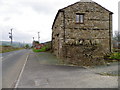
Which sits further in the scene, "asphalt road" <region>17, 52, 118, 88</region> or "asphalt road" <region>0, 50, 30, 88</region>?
"asphalt road" <region>0, 50, 30, 88</region>

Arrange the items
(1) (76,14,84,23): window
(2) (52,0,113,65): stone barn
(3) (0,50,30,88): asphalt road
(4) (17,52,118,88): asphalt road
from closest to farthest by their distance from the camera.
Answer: (4) (17,52,118,88): asphalt road, (3) (0,50,30,88): asphalt road, (2) (52,0,113,65): stone barn, (1) (76,14,84,23): window

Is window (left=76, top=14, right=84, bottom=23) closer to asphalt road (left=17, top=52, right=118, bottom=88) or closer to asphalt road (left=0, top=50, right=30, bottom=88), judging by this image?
asphalt road (left=17, top=52, right=118, bottom=88)

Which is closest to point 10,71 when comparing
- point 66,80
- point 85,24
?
point 66,80

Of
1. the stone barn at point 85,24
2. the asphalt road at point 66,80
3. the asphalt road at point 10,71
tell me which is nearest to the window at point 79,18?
the stone barn at point 85,24

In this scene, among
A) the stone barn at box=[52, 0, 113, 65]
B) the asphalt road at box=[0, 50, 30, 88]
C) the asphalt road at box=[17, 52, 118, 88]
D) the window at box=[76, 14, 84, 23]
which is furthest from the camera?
the window at box=[76, 14, 84, 23]

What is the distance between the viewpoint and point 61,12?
13148 millimetres

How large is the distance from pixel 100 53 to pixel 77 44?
8.19 feet

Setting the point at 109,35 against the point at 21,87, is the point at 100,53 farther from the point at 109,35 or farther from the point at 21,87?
the point at 21,87

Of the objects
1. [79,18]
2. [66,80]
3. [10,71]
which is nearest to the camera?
[66,80]

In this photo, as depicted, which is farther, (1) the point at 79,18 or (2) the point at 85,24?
(1) the point at 79,18

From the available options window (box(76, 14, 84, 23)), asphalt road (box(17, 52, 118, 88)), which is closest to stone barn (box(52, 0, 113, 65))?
window (box(76, 14, 84, 23))

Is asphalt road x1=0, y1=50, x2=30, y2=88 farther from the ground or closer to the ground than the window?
closer to the ground

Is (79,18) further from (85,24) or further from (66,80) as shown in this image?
(66,80)

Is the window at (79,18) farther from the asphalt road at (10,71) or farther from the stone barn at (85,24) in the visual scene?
the asphalt road at (10,71)
